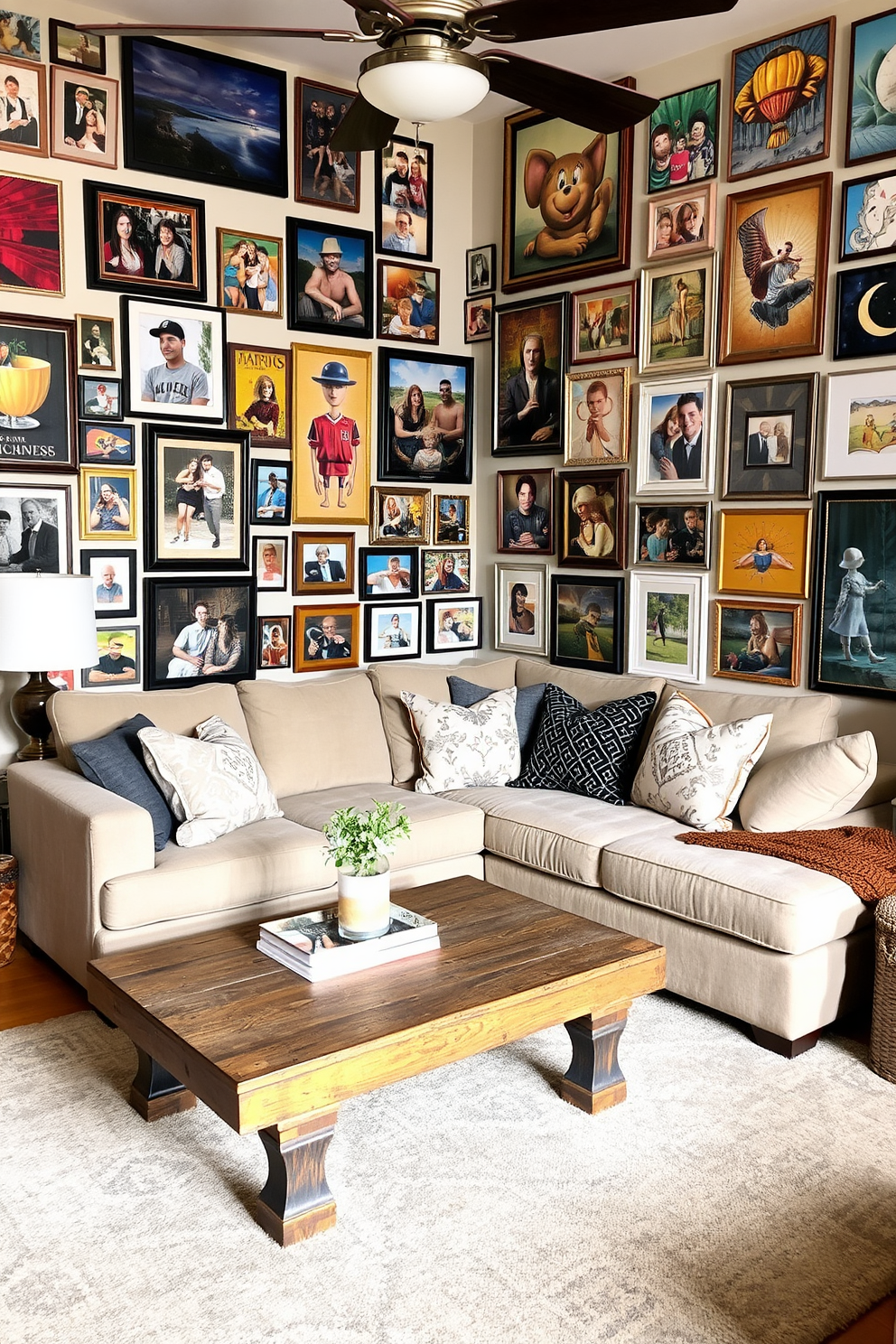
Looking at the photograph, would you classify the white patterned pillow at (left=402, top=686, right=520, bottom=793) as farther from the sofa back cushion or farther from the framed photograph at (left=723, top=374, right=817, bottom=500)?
the framed photograph at (left=723, top=374, right=817, bottom=500)

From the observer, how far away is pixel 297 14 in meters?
4.23

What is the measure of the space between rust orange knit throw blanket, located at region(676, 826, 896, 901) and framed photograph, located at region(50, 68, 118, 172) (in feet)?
10.8

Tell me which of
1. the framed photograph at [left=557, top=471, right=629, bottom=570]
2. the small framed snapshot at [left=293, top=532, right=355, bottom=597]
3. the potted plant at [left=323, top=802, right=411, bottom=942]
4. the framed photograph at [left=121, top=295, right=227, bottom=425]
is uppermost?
the framed photograph at [left=121, top=295, right=227, bottom=425]

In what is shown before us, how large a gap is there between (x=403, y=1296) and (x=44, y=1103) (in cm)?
121

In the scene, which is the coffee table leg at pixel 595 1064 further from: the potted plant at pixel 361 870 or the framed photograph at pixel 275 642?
the framed photograph at pixel 275 642

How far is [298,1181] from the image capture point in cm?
238

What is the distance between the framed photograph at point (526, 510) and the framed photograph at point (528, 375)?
0.41 feet

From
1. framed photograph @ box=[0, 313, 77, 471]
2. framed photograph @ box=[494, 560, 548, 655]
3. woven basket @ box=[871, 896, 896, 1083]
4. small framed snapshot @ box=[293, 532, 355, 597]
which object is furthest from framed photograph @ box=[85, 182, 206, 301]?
woven basket @ box=[871, 896, 896, 1083]

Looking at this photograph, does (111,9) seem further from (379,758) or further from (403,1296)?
(403,1296)

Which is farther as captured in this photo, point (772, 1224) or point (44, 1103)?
point (44, 1103)

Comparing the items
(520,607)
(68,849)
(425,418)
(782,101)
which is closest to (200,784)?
(68,849)

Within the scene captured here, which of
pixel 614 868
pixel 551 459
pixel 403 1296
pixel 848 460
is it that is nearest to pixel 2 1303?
pixel 403 1296

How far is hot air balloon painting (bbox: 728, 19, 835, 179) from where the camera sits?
4.05 m

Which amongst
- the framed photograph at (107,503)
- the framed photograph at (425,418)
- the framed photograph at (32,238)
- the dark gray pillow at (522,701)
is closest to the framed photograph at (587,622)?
the dark gray pillow at (522,701)
